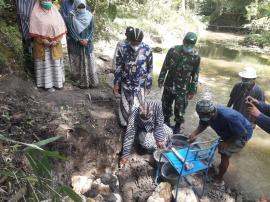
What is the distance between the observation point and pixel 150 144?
5.01 m

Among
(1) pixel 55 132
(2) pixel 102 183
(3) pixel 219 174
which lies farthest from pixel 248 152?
(1) pixel 55 132

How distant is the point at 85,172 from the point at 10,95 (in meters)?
1.43

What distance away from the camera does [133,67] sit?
508cm

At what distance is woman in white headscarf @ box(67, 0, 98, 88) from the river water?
6.90ft

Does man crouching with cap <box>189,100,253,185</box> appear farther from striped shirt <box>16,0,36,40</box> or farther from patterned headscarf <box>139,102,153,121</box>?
striped shirt <box>16,0,36,40</box>

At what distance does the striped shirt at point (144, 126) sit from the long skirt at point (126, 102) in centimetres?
25

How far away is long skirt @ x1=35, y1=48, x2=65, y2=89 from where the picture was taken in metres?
5.23

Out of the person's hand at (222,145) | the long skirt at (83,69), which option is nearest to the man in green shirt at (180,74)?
the person's hand at (222,145)

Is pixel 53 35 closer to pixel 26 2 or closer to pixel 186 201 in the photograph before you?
pixel 26 2

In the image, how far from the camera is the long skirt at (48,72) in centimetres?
523

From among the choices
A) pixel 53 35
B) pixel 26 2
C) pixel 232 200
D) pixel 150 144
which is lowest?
pixel 232 200

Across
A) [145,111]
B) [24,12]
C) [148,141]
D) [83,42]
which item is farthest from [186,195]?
[24,12]

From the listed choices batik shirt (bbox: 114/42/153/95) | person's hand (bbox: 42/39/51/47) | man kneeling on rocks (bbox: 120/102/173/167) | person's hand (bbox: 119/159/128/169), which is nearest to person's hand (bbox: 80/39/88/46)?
person's hand (bbox: 42/39/51/47)

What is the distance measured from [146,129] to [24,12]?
2.39m
